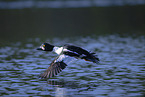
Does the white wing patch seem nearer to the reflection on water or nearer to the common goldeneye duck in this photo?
the common goldeneye duck

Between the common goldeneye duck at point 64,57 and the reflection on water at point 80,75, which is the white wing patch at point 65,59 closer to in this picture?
the common goldeneye duck at point 64,57

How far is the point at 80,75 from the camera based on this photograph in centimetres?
1733

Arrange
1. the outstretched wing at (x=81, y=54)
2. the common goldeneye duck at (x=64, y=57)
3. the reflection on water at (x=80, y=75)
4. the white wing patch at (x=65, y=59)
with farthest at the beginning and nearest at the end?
the outstretched wing at (x=81, y=54) < the white wing patch at (x=65, y=59) < the common goldeneye duck at (x=64, y=57) < the reflection on water at (x=80, y=75)

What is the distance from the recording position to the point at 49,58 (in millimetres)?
22656

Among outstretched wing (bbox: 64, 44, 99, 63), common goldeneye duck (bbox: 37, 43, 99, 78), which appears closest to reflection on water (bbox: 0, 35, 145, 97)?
common goldeneye duck (bbox: 37, 43, 99, 78)

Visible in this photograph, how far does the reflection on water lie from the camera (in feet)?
47.0

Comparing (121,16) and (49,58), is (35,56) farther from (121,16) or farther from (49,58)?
(121,16)

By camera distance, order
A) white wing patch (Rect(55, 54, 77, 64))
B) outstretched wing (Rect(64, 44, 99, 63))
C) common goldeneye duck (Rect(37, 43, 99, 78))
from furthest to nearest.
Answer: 1. outstretched wing (Rect(64, 44, 99, 63))
2. white wing patch (Rect(55, 54, 77, 64))
3. common goldeneye duck (Rect(37, 43, 99, 78))

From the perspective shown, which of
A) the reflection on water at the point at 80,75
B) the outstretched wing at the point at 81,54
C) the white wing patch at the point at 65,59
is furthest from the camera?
the outstretched wing at the point at 81,54

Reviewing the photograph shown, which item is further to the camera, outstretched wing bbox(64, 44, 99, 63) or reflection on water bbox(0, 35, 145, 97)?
outstretched wing bbox(64, 44, 99, 63)

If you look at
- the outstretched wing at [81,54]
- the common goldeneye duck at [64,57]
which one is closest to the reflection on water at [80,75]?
the common goldeneye duck at [64,57]

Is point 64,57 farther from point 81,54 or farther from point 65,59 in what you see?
point 81,54

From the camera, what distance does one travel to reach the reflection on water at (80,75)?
14.3 meters

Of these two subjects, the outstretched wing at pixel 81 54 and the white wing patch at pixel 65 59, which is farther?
the outstretched wing at pixel 81 54
